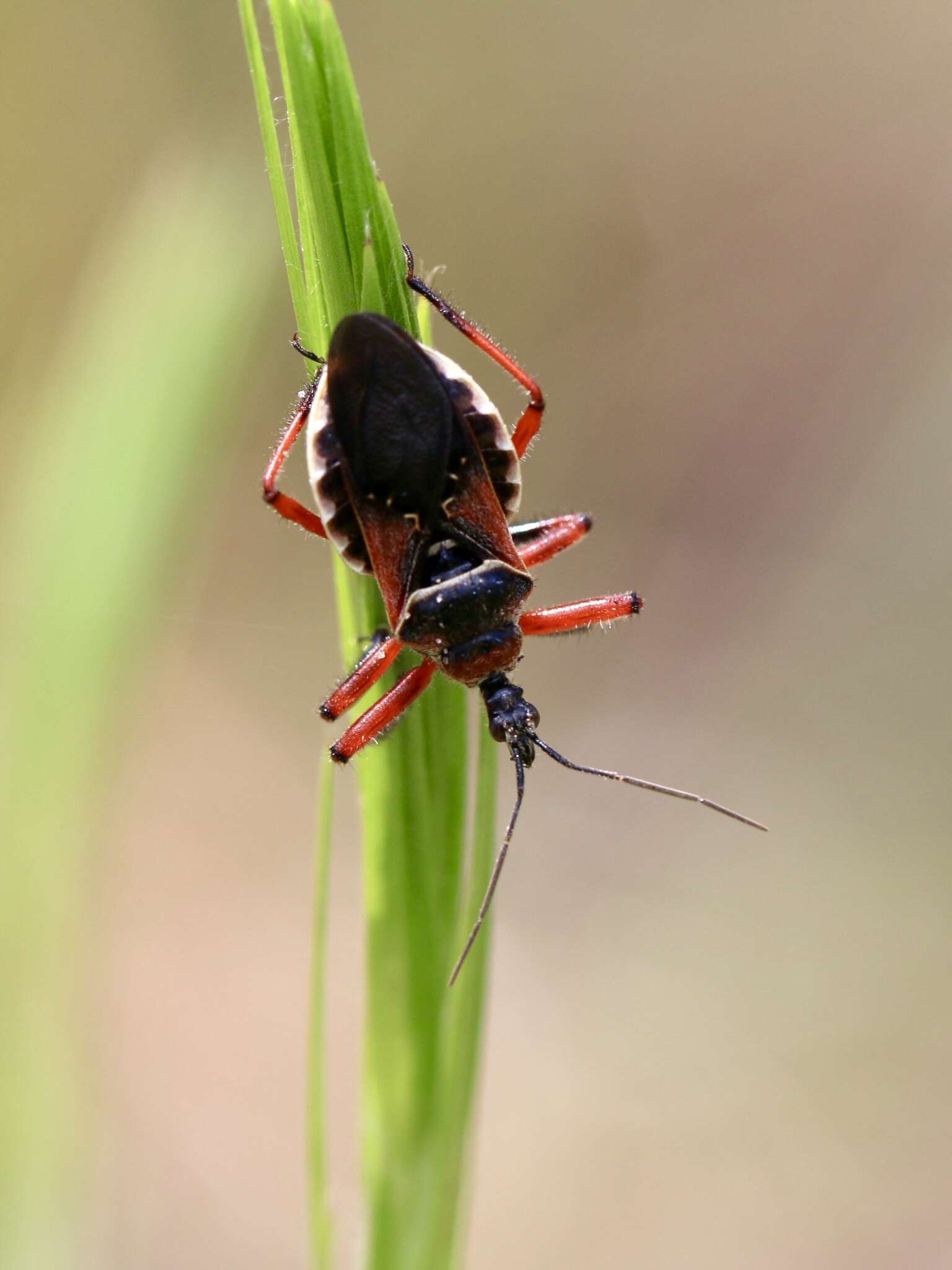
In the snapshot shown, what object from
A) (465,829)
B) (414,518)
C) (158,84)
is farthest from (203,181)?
(158,84)

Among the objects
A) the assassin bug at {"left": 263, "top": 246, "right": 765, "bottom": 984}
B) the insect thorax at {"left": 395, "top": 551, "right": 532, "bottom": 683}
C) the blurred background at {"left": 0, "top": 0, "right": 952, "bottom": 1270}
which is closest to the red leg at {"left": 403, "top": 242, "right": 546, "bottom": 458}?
the assassin bug at {"left": 263, "top": 246, "right": 765, "bottom": 984}

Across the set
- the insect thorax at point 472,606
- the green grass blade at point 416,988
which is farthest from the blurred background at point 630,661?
the green grass blade at point 416,988

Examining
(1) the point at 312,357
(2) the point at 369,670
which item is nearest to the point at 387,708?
(2) the point at 369,670

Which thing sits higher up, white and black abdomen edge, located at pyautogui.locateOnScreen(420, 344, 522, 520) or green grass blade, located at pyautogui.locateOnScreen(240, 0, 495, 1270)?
white and black abdomen edge, located at pyautogui.locateOnScreen(420, 344, 522, 520)

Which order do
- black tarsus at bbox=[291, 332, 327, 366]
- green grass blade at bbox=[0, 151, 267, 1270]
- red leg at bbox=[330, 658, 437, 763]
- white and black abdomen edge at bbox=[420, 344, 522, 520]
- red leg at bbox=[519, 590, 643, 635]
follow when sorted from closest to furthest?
black tarsus at bbox=[291, 332, 327, 366] → red leg at bbox=[330, 658, 437, 763] → green grass blade at bbox=[0, 151, 267, 1270] → white and black abdomen edge at bbox=[420, 344, 522, 520] → red leg at bbox=[519, 590, 643, 635]

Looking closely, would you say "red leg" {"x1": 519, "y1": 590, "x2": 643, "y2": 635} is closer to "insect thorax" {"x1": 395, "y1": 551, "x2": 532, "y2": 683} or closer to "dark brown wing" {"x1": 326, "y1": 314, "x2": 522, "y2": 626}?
"insect thorax" {"x1": 395, "y1": 551, "x2": 532, "y2": 683}

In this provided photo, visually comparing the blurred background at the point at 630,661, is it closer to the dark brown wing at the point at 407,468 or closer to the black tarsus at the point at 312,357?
the dark brown wing at the point at 407,468

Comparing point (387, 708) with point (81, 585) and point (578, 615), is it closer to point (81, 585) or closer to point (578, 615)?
point (81, 585)
